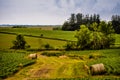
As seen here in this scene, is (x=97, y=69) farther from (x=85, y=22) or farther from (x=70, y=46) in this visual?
(x=85, y=22)

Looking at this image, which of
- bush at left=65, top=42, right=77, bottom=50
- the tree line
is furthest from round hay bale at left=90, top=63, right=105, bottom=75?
the tree line

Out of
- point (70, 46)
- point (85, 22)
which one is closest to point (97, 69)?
point (70, 46)

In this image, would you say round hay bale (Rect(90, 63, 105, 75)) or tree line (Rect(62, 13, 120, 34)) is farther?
tree line (Rect(62, 13, 120, 34))

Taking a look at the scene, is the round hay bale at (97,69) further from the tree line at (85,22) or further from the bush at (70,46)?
the tree line at (85,22)

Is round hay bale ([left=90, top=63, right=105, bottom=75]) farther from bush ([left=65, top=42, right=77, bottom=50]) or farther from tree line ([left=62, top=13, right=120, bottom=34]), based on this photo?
tree line ([left=62, top=13, right=120, bottom=34])

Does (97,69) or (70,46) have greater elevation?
(97,69)

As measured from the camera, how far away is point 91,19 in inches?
5994

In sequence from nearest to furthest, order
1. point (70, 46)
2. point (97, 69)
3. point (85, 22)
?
point (97, 69)
point (70, 46)
point (85, 22)

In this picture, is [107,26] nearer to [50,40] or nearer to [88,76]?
[50,40]

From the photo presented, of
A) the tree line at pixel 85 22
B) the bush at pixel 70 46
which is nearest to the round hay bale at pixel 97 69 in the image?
the bush at pixel 70 46

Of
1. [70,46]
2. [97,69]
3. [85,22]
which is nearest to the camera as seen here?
[97,69]

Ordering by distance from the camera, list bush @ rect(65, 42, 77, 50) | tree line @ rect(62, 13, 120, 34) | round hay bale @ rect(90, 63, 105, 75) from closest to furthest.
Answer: round hay bale @ rect(90, 63, 105, 75) < bush @ rect(65, 42, 77, 50) < tree line @ rect(62, 13, 120, 34)

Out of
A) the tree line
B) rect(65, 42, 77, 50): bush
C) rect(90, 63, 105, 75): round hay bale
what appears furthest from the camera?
the tree line

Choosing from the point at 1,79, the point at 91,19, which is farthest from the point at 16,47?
the point at 91,19
